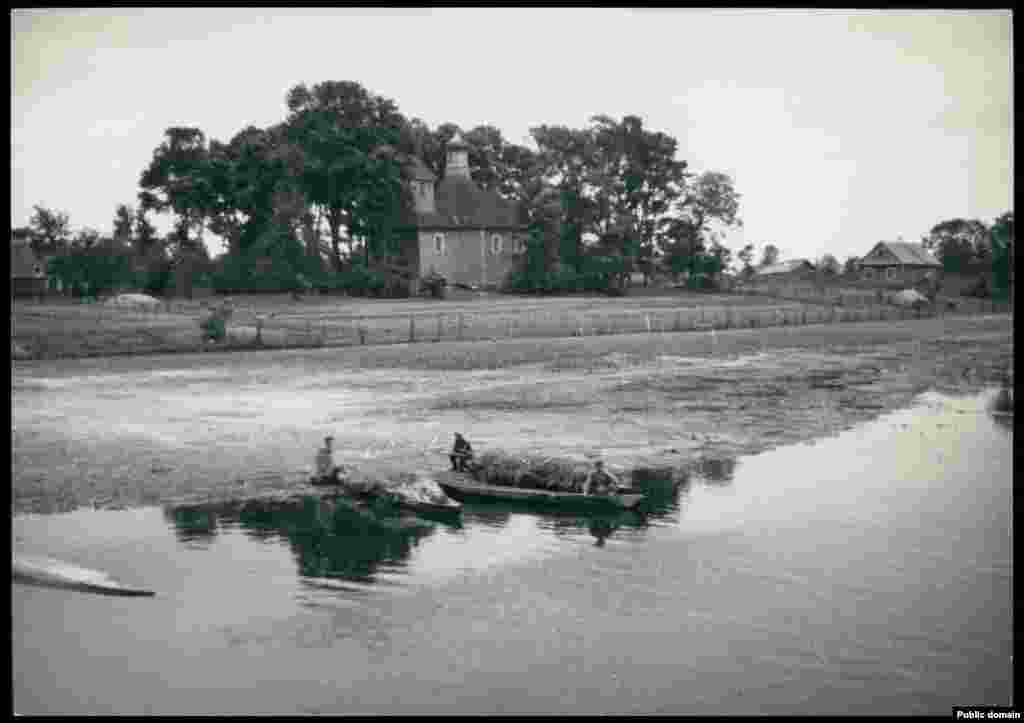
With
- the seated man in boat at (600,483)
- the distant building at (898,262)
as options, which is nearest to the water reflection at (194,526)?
the seated man in boat at (600,483)

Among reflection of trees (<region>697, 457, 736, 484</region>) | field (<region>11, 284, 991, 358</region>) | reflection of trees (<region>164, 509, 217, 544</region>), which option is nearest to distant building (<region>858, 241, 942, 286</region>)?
field (<region>11, 284, 991, 358</region>)

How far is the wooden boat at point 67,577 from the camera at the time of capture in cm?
1301

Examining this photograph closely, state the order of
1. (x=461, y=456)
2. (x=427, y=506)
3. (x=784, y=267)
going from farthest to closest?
(x=784, y=267) < (x=461, y=456) < (x=427, y=506)

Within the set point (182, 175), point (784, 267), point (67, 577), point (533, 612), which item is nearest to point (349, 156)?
point (182, 175)

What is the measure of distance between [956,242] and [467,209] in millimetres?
48599

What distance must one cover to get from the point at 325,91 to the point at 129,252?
54.1ft

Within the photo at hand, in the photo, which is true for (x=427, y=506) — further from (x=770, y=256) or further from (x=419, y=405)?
(x=770, y=256)

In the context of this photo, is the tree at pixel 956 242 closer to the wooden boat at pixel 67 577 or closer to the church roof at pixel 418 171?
the church roof at pixel 418 171

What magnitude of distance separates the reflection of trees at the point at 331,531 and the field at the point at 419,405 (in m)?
1.67

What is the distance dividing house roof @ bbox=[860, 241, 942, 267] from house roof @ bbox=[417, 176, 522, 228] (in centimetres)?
4799

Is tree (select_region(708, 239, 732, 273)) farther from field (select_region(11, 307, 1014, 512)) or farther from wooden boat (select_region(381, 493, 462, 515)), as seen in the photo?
wooden boat (select_region(381, 493, 462, 515))

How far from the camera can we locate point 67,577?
43.6ft

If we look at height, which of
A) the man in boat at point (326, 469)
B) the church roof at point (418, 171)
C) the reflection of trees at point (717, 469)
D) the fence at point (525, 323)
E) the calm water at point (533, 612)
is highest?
the church roof at point (418, 171)

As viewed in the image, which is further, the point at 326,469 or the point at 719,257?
the point at 719,257
